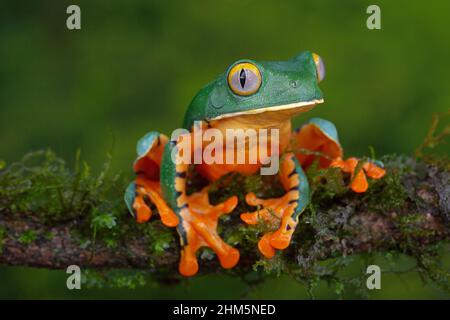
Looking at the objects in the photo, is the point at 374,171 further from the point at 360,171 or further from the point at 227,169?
the point at 227,169

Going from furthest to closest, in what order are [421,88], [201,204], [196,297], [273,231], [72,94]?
[72,94] < [421,88] < [196,297] < [201,204] < [273,231]

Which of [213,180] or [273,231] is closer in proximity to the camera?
[273,231]

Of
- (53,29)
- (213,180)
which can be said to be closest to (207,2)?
(53,29)

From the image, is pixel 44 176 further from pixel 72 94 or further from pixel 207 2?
pixel 207 2

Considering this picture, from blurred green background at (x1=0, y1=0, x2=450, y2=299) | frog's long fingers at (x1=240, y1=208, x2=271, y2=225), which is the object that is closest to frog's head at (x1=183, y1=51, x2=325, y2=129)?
frog's long fingers at (x1=240, y1=208, x2=271, y2=225)

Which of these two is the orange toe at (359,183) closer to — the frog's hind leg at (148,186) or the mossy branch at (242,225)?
the mossy branch at (242,225)

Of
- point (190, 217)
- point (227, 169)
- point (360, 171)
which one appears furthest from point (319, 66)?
point (190, 217)
